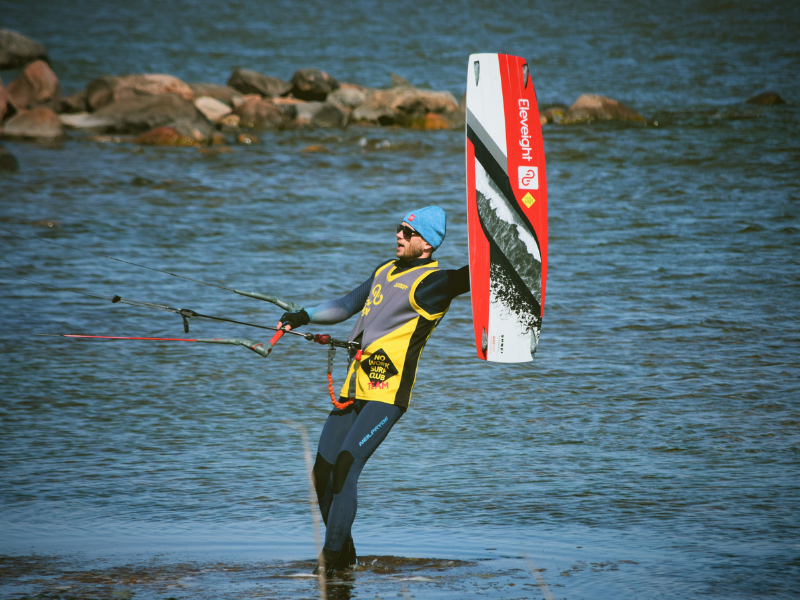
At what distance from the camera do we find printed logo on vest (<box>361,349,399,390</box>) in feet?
16.9

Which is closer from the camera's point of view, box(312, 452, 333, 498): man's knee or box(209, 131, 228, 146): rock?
box(312, 452, 333, 498): man's knee

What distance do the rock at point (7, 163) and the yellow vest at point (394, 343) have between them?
57.5 ft

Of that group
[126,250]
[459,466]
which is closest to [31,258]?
[126,250]

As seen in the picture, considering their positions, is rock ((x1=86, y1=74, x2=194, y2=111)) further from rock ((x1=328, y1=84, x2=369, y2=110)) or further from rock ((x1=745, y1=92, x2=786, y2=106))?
rock ((x1=745, y1=92, x2=786, y2=106))

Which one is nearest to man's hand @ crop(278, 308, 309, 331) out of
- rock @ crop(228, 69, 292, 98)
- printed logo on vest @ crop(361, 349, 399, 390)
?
printed logo on vest @ crop(361, 349, 399, 390)

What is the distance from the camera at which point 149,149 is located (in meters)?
24.0

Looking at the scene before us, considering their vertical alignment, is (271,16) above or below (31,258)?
above

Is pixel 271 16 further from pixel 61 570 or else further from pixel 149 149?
pixel 61 570

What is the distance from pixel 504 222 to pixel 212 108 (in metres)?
22.8

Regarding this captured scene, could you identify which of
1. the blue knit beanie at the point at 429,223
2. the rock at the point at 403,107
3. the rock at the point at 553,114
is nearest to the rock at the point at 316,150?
the rock at the point at 403,107

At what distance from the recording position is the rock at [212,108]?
90.6ft

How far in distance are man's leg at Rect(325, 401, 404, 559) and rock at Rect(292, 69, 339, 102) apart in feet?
87.5

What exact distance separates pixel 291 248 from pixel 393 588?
33.9ft

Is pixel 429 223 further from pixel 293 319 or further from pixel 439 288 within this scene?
pixel 293 319
